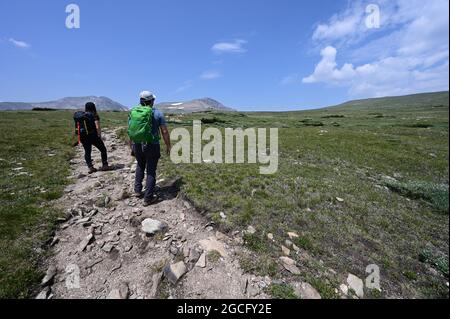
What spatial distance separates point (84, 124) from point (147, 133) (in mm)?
5182

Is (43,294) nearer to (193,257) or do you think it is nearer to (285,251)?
(193,257)

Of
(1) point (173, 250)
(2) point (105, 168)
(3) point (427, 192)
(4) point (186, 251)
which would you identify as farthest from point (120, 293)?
(3) point (427, 192)

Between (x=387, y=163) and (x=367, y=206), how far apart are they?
1060 cm

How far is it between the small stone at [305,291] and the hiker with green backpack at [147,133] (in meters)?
5.39

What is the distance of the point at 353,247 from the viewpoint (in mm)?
6695

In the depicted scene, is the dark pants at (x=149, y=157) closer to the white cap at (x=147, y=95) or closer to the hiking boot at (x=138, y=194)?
the hiking boot at (x=138, y=194)

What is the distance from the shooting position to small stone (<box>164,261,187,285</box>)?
5148mm

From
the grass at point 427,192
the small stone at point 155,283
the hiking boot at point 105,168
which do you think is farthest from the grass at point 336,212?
the hiking boot at point 105,168

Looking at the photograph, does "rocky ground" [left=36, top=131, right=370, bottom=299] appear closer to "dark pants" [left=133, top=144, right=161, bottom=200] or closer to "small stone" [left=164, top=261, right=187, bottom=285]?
"small stone" [left=164, top=261, right=187, bottom=285]

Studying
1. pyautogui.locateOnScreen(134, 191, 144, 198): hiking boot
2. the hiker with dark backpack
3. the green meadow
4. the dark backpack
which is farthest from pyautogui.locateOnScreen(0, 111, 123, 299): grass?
pyautogui.locateOnScreen(134, 191, 144, 198): hiking boot

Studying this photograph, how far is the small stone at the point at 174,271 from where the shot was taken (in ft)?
16.9

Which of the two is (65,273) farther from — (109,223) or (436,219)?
(436,219)
